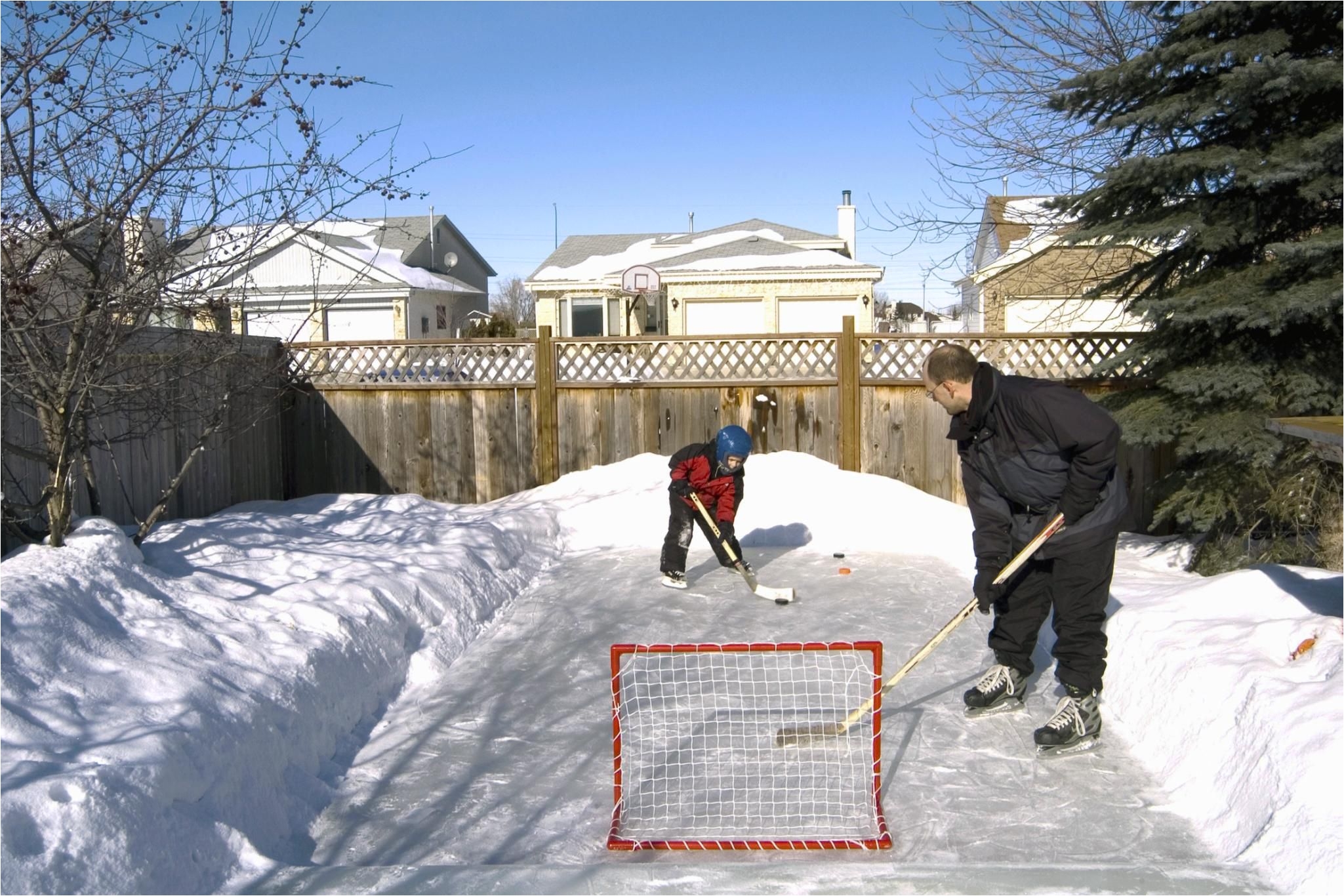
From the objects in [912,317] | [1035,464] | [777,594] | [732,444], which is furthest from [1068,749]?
[912,317]

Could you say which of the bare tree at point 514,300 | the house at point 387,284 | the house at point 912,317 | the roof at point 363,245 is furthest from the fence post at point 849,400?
the bare tree at point 514,300

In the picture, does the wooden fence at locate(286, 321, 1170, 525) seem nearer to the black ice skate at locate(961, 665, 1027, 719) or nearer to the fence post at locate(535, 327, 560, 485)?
the fence post at locate(535, 327, 560, 485)

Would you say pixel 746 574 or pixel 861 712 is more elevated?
pixel 746 574

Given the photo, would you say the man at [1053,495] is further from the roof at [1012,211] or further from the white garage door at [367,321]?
the white garage door at [367,321]

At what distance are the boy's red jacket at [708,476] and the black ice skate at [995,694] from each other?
2779 mm

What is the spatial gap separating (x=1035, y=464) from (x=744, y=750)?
6.16 feet

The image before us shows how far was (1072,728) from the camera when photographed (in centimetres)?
495

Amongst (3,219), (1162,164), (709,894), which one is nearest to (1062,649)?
(709,894)

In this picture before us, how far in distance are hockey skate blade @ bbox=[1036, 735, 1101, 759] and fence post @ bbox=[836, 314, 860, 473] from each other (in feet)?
19.9

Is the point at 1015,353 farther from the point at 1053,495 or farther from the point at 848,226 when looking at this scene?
the point at 848,226

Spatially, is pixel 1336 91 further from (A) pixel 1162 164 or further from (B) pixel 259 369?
(B) pixel 259 369

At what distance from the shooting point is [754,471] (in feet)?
34.8

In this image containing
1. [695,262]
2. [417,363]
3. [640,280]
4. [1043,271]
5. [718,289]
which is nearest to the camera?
[417,363]

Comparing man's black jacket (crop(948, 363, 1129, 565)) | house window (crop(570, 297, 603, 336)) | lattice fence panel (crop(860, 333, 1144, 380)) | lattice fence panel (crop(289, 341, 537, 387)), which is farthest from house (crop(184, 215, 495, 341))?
man's black jacket (crop(948, 363, 1129, 565))
